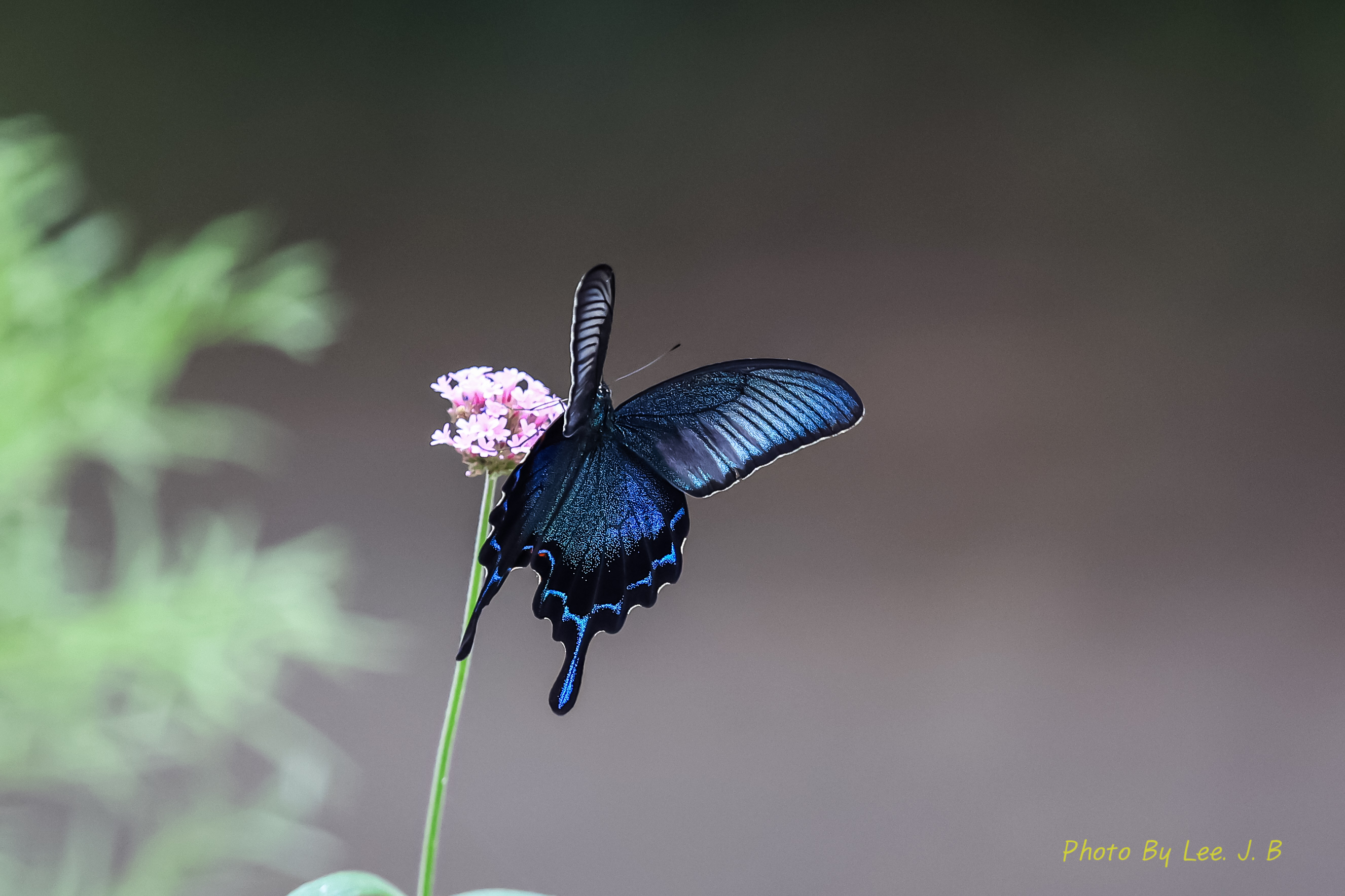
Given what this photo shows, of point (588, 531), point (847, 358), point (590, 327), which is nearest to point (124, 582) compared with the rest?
point (588, 531)

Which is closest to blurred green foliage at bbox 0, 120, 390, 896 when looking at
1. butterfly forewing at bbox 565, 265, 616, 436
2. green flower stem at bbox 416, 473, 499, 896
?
green flower stem at bbox 416, 473, 499, 896

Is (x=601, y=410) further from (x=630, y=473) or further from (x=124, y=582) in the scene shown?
(x=124, y=582)

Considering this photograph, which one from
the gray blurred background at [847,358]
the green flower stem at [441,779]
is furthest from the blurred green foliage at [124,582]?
the green flower stem at [441,779]

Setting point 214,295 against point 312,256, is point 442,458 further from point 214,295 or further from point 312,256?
point 214,295

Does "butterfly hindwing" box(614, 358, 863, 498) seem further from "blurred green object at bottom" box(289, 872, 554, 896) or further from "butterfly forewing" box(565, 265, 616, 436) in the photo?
"blurred green object at bottom" box(289, 872, 554, 896)

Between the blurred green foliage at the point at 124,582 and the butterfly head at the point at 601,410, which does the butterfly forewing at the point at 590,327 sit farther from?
the blurred green foliage at the point at 124,582

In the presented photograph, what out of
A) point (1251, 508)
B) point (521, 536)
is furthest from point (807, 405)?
point (1251, 508)
